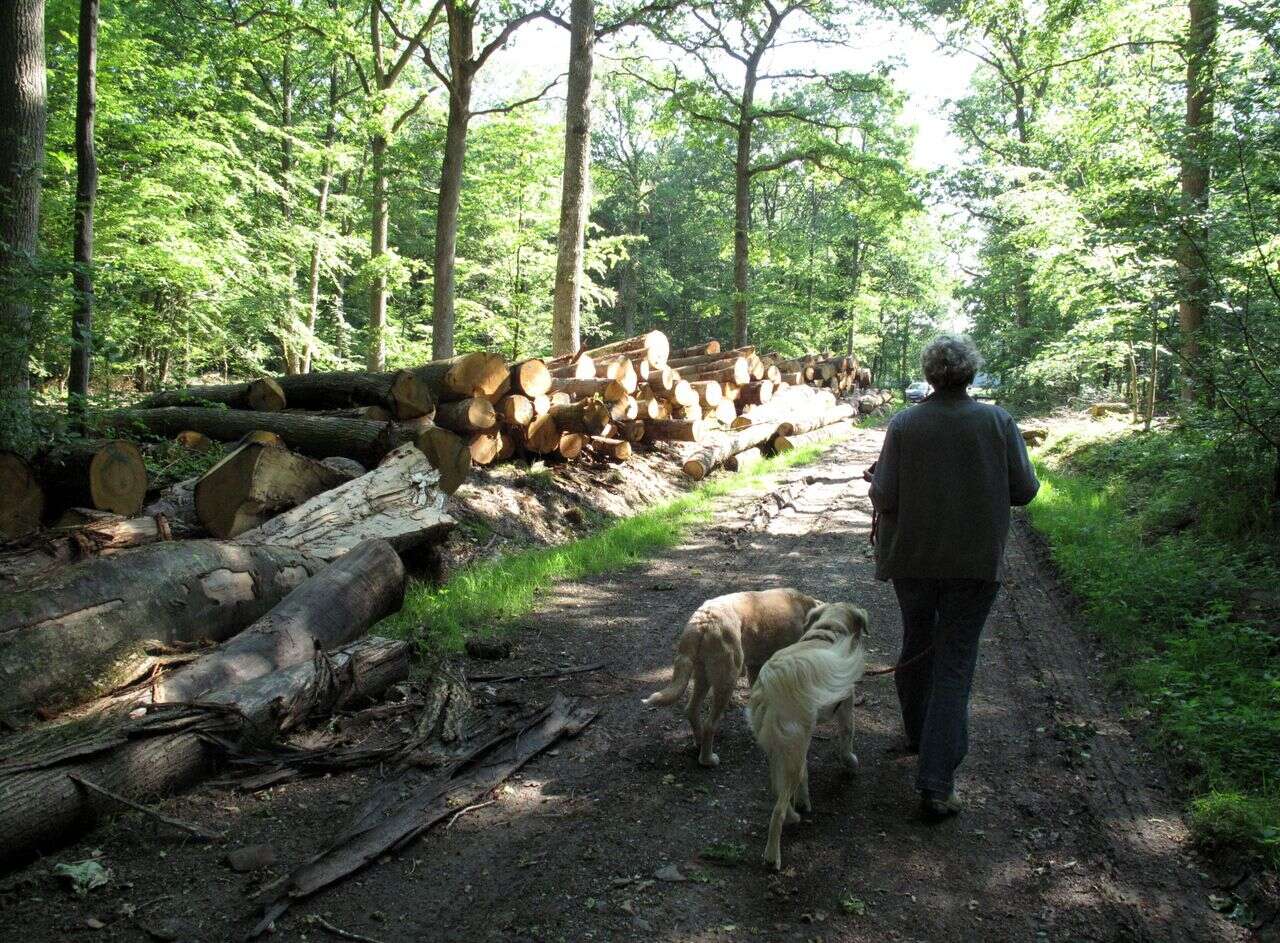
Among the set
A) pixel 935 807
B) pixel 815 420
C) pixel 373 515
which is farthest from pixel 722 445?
pixel 935 807

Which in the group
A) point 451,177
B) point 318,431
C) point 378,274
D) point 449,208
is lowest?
point 318,431

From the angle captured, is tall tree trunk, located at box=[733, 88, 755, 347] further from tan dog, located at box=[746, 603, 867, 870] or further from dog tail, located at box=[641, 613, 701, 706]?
tan dog, located at box=[746, 603, 867, 870]

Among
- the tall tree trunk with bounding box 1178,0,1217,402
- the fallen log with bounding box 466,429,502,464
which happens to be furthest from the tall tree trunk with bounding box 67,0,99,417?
the tall tree trunk with bounding box 1178,0,1217,402

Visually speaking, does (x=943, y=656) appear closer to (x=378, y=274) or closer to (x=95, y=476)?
(x=95, y=476)

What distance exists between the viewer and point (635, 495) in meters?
10.5

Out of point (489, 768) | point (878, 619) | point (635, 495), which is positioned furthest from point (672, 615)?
point (635, 495)

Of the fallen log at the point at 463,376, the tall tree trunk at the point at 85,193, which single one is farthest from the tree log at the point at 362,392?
the tall tree trunk at the point at 85,193

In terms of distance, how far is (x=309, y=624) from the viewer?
473cm

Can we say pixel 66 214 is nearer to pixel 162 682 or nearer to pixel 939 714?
pixel 162 682

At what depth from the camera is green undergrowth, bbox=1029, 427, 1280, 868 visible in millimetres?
3559

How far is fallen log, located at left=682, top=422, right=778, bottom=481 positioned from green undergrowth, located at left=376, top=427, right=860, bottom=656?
0.92 m

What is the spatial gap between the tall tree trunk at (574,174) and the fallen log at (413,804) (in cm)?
904

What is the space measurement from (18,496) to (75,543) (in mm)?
1603

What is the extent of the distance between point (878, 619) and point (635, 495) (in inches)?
191
